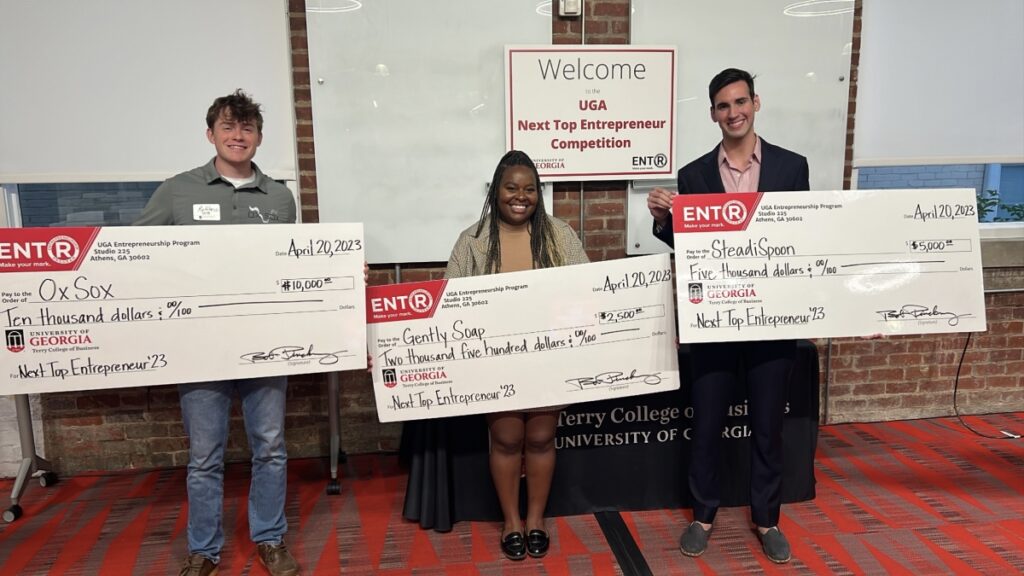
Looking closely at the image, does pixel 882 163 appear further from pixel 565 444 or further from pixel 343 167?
pixel 343 167

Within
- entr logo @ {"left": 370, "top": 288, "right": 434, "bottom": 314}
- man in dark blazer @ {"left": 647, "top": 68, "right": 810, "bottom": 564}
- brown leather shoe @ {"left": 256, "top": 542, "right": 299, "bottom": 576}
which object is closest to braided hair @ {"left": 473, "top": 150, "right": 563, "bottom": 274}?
entr logo @ {"left": 370, "top": 288, "right": 434, "bottom": 314}

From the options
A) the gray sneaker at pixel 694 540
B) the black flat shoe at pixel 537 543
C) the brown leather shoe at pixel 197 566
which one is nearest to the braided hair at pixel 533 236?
the black flat shoe at pixel 537 543

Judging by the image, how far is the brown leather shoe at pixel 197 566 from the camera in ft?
7.25

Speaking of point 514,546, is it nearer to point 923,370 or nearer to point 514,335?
point 514,335

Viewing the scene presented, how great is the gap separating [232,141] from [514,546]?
173cm

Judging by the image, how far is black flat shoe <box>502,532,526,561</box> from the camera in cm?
235

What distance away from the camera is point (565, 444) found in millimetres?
2629

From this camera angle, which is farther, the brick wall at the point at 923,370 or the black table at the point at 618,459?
the brick wall at the point at 923,370

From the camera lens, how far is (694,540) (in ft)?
7.80

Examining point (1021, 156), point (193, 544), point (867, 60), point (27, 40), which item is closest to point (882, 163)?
point (867, 60)

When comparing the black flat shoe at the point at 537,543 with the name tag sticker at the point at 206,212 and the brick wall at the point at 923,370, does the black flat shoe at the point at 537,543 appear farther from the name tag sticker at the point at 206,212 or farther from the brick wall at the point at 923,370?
the brick wall at the point at 923,370
